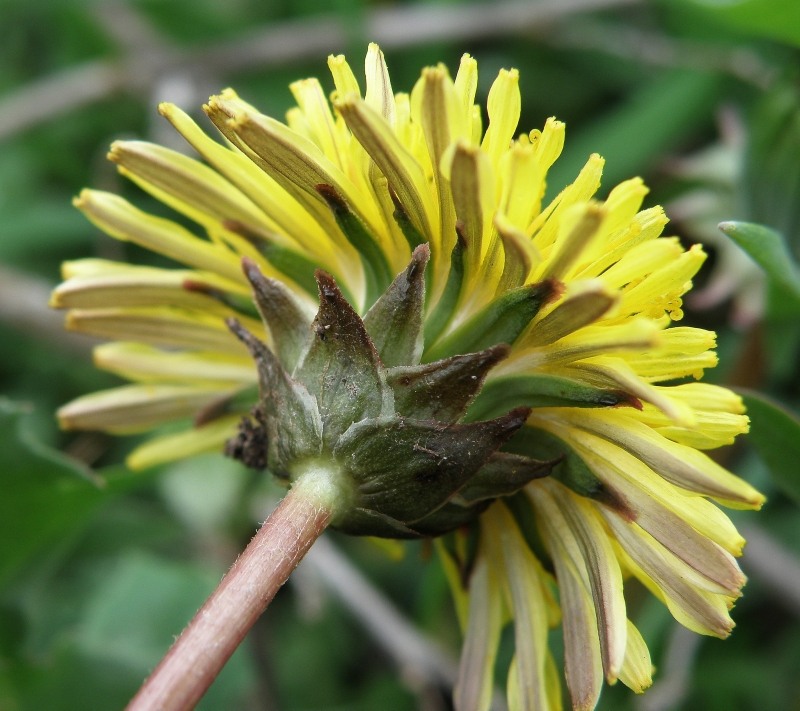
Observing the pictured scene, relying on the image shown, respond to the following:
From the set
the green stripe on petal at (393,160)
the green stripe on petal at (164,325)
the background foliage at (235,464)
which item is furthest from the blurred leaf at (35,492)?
the green stripe on petal at (393,160)

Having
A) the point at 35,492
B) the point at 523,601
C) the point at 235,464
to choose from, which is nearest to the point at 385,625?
the point at 235,464

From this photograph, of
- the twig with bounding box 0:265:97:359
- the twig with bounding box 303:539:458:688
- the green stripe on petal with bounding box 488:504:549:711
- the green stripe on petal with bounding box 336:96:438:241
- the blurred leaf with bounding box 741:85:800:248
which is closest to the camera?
the green stripe on petal with bounding box 336:96:438:241

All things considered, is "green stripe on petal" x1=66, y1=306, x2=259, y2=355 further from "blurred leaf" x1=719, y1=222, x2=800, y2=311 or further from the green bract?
"blurred leaf" x1=719, y1=222, x2=800, y2=311

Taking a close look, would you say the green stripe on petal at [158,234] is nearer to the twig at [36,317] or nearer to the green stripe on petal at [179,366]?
the green stripe on petal at [179,366]

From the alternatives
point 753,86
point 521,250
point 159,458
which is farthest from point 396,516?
point 753,86

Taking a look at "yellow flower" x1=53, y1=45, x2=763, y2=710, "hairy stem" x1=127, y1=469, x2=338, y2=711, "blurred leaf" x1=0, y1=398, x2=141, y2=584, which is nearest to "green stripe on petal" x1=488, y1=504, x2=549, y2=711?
"yellow flower" x1=53, y1=45, x2=763, y2=710

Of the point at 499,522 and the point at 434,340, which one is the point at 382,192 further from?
the point at 499,522
